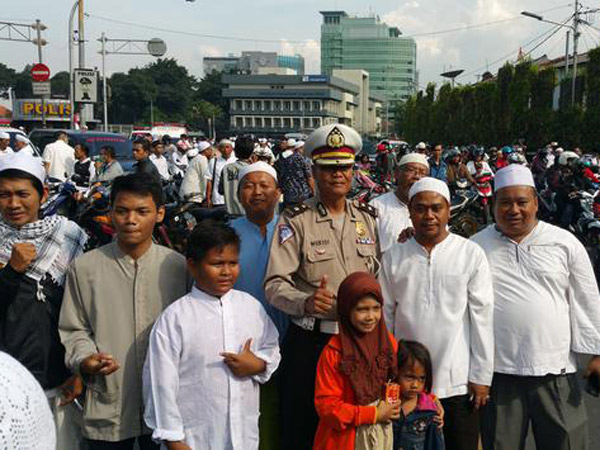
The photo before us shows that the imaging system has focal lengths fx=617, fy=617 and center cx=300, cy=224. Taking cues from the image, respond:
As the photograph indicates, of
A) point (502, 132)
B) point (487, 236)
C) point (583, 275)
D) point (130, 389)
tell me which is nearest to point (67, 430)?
point (130, 389)

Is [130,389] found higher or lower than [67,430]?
higher

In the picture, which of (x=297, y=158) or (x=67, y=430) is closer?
(x=67, y=430)

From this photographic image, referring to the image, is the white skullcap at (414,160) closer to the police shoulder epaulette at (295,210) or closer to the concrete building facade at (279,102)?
the police shoulder epaulette at (295,210)

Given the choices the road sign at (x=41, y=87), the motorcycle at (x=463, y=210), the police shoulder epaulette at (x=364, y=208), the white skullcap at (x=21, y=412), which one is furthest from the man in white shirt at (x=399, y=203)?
the road sign at (x=41, y=87)

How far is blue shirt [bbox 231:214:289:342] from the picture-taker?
9.87 ft

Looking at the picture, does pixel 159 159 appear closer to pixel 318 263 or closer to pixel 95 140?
pixel 95 140

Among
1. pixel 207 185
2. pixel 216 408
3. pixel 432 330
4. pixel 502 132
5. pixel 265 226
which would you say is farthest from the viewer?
pixel 502 132

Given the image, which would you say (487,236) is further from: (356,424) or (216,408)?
(216,408)

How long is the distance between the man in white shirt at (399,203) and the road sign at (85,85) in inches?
A: 483

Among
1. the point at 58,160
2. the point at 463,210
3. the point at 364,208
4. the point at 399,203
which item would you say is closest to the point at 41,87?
the point at 58,160

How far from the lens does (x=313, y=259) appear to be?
9.23ft

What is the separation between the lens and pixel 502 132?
3195 cm

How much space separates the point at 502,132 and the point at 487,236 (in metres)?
30.8

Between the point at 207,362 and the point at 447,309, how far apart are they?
3.59ft
